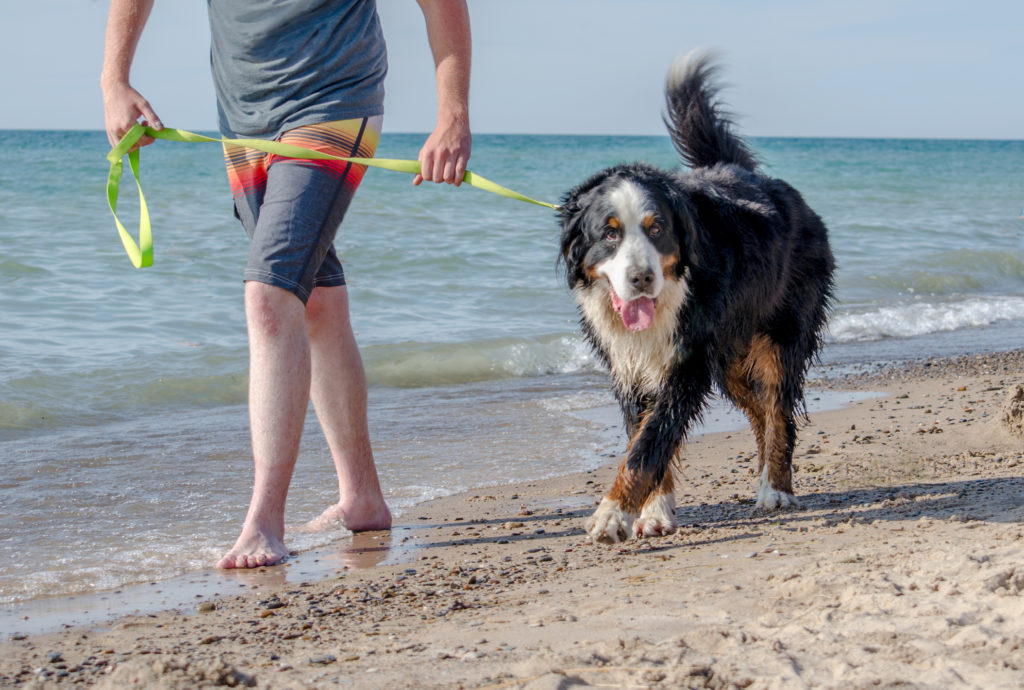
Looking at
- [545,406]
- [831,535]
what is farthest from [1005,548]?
[545,406]

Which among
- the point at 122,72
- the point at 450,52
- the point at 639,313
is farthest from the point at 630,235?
the point at 122,72

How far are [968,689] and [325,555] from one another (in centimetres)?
205

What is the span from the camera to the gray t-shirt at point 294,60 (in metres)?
3.09

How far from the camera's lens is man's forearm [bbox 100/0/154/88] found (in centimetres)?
316

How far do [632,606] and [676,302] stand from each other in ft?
4.09

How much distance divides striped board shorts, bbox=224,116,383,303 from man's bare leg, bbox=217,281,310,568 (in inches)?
2.9

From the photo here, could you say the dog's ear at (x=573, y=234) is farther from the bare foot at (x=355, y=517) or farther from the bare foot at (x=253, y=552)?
the bare foot at (x=253, y=552)

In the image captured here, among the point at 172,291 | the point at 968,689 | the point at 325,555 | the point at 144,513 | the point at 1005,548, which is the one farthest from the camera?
the point at 172,291

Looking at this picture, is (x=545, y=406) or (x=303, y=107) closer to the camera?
(x=303, y=107)

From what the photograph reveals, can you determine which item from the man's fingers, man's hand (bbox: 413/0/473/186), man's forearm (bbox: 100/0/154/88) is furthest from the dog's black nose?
man's forearm (bbox: 100/0/154/88)

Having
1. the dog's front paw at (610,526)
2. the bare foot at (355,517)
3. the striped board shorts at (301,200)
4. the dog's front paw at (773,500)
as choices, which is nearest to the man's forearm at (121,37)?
the striped board shorts at (301,200)

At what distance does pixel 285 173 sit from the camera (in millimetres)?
3053

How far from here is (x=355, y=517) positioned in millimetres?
3568

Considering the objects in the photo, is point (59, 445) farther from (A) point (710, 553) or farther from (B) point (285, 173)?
(A) point (710, 553)
